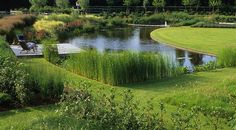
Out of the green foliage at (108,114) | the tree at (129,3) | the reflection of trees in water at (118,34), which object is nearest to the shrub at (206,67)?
the green foliage at (108,114)

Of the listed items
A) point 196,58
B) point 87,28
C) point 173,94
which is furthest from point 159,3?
point 173,94

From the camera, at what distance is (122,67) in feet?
44.5

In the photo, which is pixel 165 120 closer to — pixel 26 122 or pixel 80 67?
pixel 26 122

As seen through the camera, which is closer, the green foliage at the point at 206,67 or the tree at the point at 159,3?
the green foliage at the point at 206,67

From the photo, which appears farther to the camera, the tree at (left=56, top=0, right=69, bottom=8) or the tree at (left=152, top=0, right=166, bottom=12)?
the tree at (left=56, top=0, right=69, bottom=8)

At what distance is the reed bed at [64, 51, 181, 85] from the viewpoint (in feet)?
44.3

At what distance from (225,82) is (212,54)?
355 inches

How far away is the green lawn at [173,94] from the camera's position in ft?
29.7

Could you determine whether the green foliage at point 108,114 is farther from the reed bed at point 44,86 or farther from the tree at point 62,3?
the tree at point 62,3

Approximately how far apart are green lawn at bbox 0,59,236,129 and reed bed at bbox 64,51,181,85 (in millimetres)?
389

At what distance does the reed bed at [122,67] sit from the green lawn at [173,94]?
0.39 m

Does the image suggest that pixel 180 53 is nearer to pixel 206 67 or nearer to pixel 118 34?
pixel 206 67

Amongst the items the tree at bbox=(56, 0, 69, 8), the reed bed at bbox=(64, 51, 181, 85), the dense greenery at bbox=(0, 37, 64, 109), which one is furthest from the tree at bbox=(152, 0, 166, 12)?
the dense greenery at bbox=(0, 37, 64, 109)

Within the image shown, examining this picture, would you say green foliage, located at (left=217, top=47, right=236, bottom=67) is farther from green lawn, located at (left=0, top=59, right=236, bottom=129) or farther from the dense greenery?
the dense greenery
